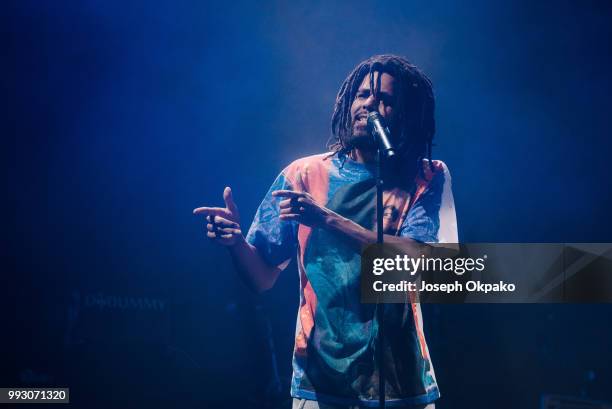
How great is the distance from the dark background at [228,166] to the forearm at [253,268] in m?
0.06

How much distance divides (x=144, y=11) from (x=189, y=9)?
22 cm

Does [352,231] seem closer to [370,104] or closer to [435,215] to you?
[435,215]

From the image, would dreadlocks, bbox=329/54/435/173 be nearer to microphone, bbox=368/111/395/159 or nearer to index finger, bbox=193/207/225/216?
microphone, bbox=368/111/395/159

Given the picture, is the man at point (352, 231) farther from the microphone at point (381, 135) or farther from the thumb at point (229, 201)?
the microphone at point (381, 135)

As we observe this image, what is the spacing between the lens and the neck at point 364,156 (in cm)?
229

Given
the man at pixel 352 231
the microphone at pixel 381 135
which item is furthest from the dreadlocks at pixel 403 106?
the microphone at pixel 381 135

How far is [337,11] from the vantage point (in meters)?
2.51

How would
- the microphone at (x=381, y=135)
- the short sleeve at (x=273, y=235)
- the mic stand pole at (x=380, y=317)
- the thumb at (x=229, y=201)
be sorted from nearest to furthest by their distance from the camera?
1. the microphone at (x=381, y=135)
2. the mic stand pole at (x=380, y=317)
3. the thumb at (x=229, y=201)
4. the short sleeve at (x=273, y=235)

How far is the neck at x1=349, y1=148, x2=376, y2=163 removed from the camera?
7.51ft

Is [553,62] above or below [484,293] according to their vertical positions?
above

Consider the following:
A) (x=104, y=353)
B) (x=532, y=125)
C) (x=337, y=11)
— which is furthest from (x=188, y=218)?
(x=532, y=125)

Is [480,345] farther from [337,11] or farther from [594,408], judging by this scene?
[337,11]

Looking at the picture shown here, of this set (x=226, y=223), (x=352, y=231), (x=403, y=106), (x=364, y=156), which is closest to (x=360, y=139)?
(x=364, y=156)

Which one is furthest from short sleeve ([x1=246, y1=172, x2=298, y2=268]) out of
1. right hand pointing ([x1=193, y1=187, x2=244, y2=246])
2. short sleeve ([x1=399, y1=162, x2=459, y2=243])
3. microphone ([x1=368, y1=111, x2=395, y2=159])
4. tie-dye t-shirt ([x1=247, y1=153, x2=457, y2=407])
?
microphone ([x1=368, y1=111, x2=395, y2=159])
